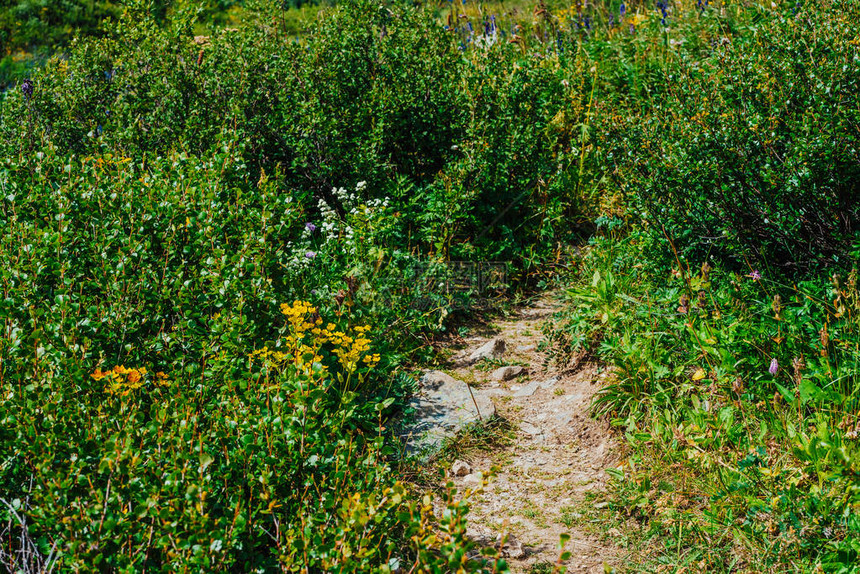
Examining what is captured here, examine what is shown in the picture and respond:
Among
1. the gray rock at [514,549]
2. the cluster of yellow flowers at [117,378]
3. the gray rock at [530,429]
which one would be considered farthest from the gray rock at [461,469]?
the cluster of yellow flowers at [117,378]

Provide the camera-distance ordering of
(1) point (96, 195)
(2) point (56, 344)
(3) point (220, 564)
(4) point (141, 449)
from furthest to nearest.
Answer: (1) point (96, 195)
(2) point (56, 344)
(4) point (141, 449)
(3) point (220, 564)

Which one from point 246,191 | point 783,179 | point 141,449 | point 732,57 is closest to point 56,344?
point 141,449

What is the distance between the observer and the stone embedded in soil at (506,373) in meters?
4.53

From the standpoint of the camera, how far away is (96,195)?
3535 millimetres

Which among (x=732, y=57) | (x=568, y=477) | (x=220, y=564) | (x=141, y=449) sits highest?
(x=732, y=57)

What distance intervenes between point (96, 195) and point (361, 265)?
1.63 m

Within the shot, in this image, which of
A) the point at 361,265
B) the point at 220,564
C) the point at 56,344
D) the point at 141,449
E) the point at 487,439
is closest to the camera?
the point at 220,564

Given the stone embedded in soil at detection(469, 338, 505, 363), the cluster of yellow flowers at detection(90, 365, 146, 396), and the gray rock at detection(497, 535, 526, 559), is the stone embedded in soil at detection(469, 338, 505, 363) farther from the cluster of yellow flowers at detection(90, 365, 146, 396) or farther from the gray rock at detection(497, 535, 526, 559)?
the cluster of yellow flowers at detection(90, 365, 146, 396)

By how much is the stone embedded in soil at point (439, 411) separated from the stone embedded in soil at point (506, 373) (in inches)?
9.0

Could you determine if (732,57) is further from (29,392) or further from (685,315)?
(29,392)

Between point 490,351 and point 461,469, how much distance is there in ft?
3.92

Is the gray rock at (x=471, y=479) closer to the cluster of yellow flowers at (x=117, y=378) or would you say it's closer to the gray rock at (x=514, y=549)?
the gray rock at (x=514, y=549)

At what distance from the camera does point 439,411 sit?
162 inches

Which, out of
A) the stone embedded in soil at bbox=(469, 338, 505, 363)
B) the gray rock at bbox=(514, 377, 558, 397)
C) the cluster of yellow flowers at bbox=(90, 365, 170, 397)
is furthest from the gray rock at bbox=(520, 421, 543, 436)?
the cluster of yellow flowers at bbox=(90, 365, 170, 397)
